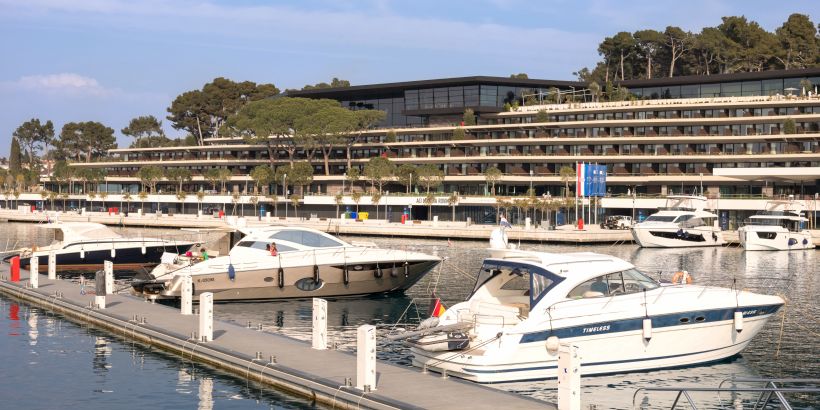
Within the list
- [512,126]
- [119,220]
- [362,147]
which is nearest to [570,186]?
[512,126]

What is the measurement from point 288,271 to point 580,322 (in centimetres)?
2100

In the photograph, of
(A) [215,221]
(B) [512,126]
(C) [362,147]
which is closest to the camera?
(A) [215,221]

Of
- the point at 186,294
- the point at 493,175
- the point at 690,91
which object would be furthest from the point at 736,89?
the point at 186,294

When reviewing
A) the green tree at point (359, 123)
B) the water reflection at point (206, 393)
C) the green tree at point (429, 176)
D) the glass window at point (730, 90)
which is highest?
the glass window at point (730, 90)

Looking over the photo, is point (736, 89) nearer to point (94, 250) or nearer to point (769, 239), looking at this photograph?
point (769, 239)

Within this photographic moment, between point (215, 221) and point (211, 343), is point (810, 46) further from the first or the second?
point (211, 343)

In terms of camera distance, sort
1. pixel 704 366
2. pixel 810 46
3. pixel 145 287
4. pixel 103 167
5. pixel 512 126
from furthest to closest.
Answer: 1. pixel 103 167
2. pixel 810 46
3. pixel 512 126
4. pixel 145 287
5. pixel 704 366

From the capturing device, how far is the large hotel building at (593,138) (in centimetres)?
12862

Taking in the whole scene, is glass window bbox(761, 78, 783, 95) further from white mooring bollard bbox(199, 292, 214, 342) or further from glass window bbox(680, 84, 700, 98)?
white mooring bollard bbox(199, 292, 214, 342)

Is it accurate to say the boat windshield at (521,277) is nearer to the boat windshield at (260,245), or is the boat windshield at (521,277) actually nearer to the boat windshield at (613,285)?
the boat windshield at (613,285)

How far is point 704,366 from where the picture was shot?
3114 centimetres

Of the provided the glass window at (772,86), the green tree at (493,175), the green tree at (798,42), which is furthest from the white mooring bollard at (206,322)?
the green tree at (798,42)

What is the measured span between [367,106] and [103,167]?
189ft

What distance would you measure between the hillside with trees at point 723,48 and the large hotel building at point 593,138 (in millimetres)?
33718
